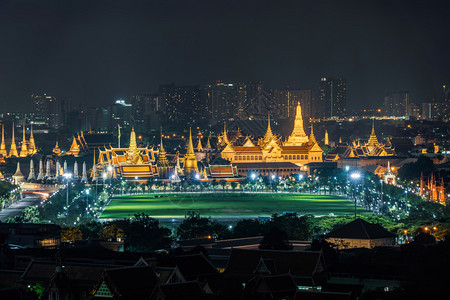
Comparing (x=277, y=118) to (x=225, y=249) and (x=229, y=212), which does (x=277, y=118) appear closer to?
(x=229, y=212)

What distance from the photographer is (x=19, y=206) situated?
65.8 meters

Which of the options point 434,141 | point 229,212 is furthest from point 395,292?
point 434,141

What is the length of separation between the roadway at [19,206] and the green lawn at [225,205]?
13.3 feet

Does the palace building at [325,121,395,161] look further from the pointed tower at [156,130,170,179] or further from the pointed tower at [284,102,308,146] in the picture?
the pointed tower at [156,130,170,179]

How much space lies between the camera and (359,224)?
40875mm

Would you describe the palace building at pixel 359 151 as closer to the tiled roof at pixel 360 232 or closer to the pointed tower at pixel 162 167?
the pointed tower at pixel 162 167

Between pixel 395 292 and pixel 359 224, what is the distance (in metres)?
15.0

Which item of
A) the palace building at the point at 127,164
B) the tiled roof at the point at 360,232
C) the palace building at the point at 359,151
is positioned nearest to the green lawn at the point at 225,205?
the palace building at the point at 127,164

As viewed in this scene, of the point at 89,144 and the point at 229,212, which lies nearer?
the point at 229,212

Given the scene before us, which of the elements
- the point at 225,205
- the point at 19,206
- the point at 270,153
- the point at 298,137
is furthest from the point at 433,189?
the point at 298,137

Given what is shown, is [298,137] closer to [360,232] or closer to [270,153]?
[270,153]

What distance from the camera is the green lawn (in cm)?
6178

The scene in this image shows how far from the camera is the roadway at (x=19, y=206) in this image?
2281 inches

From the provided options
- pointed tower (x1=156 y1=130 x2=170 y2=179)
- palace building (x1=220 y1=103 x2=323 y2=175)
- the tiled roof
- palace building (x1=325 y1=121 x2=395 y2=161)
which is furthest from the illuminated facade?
palace building (x1=325 y1=121 x2=395 y2=161)
